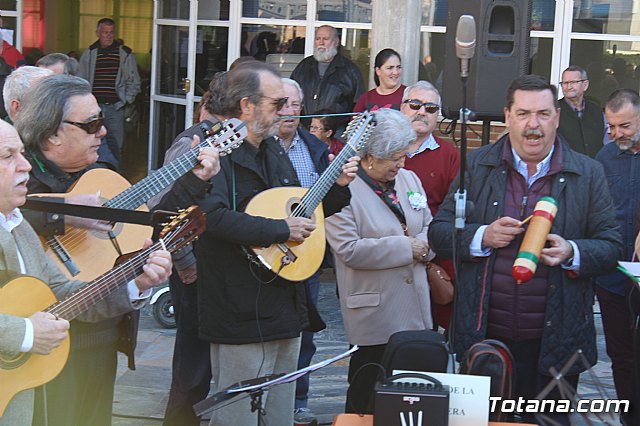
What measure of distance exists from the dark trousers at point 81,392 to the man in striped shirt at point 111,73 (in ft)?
25.4

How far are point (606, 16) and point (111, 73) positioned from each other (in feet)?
18.7

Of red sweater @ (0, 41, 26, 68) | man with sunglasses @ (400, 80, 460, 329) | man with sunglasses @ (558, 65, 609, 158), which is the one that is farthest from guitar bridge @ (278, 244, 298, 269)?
red sweater @ (0, 41, 26, 68)

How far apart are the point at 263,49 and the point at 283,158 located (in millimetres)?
6226

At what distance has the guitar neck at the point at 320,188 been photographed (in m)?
4.71

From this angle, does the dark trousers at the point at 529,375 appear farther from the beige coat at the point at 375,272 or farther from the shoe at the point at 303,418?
the shoe at the point at 303,418

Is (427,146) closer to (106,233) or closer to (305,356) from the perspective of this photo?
(305,356)

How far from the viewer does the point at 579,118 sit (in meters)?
8.97

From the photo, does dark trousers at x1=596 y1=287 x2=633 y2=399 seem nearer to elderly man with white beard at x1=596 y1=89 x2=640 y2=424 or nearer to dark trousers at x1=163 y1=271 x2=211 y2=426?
elderly man with white beard at x1=596 y1=89 x2=640 y2=424

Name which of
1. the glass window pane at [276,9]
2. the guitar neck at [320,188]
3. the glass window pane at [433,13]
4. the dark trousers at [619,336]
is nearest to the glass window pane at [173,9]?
the glass window pane at [276,9]

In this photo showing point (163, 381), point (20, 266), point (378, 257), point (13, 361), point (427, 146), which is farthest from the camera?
point (163, 381)

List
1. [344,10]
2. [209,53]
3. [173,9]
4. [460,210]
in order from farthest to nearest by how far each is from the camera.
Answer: [173,9] < [209,53] < [344,10] < [460,210]

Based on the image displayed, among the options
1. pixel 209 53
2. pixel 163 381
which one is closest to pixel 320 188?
pixel 163 381

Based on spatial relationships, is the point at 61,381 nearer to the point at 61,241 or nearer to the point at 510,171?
the point at 61,241

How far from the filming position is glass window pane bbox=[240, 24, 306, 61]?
10.7 meters
